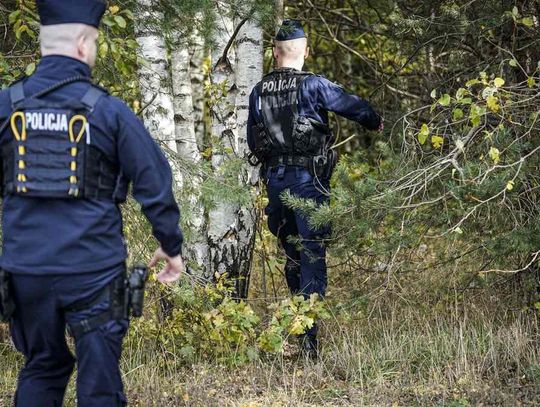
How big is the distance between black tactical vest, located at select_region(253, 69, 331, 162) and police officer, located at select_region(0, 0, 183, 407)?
2.64 m

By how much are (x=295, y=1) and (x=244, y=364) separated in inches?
204

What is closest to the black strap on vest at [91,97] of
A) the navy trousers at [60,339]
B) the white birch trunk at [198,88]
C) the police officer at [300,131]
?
the navy trousers at [60,339]

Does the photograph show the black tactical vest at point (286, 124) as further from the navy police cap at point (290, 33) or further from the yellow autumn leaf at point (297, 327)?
the yellow autumn leaf at point (297, 327)

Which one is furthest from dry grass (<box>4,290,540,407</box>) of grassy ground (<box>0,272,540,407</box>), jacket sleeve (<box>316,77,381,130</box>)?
jacket sleeve (<box>316,77,381,130</box>)

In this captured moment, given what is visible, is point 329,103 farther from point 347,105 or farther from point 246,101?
point 246,101

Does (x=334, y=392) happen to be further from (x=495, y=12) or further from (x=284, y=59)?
(x=495, y=12)

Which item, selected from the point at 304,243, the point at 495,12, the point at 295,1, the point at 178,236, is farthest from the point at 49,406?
the point at 295,1

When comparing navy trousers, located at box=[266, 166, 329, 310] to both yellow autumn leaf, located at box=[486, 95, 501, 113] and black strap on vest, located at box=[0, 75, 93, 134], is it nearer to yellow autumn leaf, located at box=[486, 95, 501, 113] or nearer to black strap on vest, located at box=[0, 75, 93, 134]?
yellow autumn leaf, located at box=[486, 95, 501, 113]

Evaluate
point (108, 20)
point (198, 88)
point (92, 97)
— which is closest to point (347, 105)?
point (108, 20)

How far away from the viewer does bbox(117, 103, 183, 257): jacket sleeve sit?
343cm

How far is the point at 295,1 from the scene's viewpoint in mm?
9844

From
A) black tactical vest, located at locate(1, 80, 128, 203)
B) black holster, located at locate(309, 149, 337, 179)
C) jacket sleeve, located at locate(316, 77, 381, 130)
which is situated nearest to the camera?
black tactical vest, located at locate(1, 80, 128, 203)

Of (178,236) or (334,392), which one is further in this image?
(334,392)

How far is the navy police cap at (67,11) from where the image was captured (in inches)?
133
